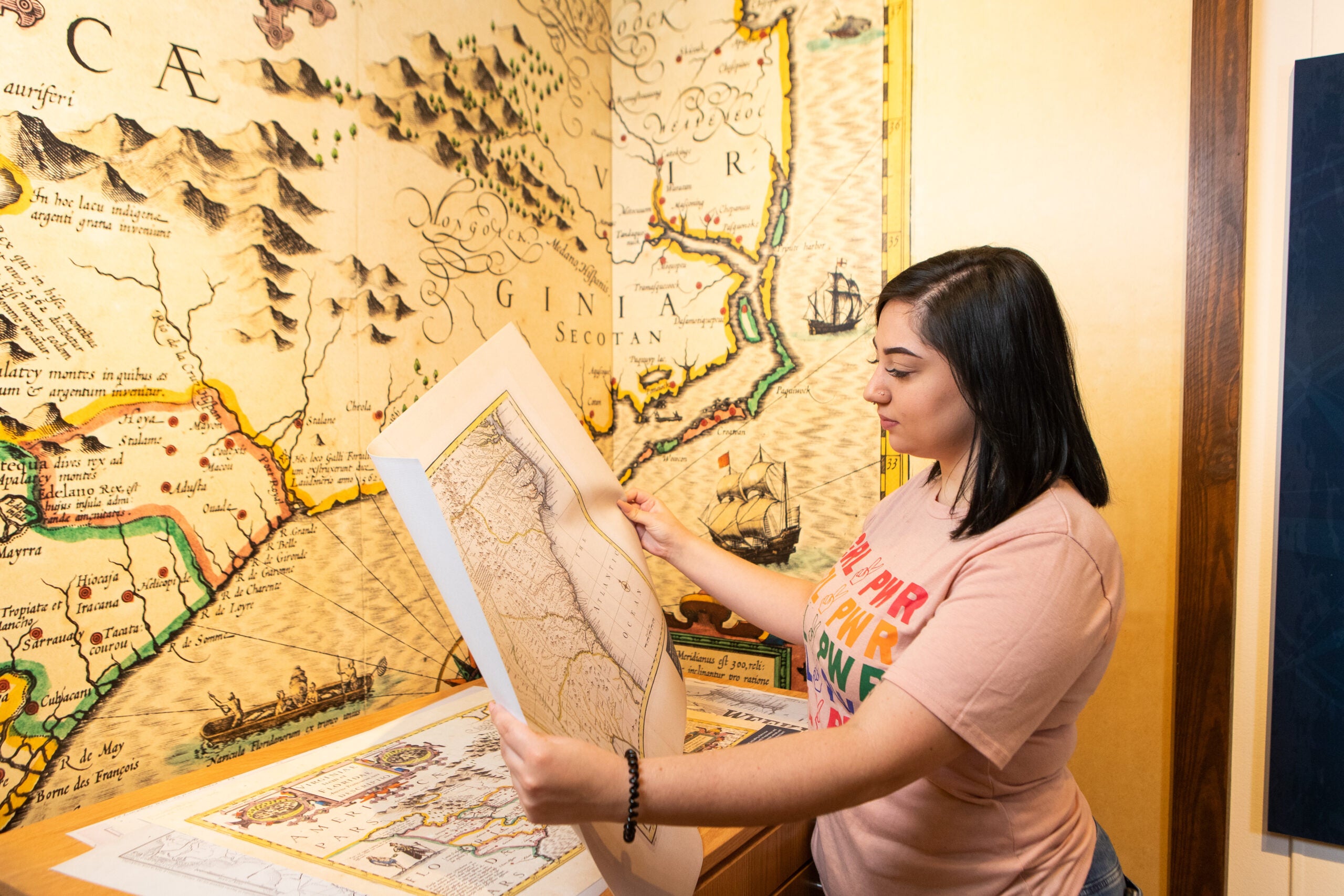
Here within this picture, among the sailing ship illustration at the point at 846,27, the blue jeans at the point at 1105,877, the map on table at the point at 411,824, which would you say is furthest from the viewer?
the sailing ship illustration at the point at 846,27

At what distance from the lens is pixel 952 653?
662 mm

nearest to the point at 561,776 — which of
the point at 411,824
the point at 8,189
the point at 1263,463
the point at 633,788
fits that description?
the point at 633,788

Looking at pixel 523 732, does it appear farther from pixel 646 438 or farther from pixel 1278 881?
pixel 1278 881

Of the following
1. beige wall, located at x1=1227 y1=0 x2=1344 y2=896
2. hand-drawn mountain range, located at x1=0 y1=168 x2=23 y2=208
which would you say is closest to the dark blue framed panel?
beige wall, located at x1=1227 y1=0 x2=1344 y2=896

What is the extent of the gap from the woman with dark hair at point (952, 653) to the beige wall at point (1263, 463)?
0.50 m

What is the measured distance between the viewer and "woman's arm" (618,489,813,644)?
1106 millimetres

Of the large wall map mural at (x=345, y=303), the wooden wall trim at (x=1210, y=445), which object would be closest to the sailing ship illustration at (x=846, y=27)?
the large wall map mural at (x=345, y=303)

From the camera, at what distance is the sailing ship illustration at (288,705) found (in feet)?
3.37

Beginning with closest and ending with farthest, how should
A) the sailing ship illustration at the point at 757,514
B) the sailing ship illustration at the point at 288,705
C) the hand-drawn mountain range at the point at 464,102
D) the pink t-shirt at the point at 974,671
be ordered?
the pink t-shirt at the point at 974,671 → the sailing ship illustration at the point at 288,705 → the hand-drawn mountain range at the point at 464,102 → the sailing ship illustration at the point at 757,514

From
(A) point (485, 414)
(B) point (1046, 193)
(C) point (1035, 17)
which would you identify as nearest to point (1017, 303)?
(A) point (485, 414)

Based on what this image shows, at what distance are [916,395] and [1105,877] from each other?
565 mm

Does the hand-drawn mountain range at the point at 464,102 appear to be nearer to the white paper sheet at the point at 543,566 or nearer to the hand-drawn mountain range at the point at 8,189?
the hand-drawn mountain range at the point at 8,189

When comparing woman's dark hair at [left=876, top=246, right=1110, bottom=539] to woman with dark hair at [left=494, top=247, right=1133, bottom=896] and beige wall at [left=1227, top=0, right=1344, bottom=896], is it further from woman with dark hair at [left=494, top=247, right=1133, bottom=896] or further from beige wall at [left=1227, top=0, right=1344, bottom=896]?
beige wall at [left=1227, top=0, right=1344, bottom=896]

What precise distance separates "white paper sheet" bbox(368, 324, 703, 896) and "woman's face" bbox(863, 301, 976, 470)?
345mm
